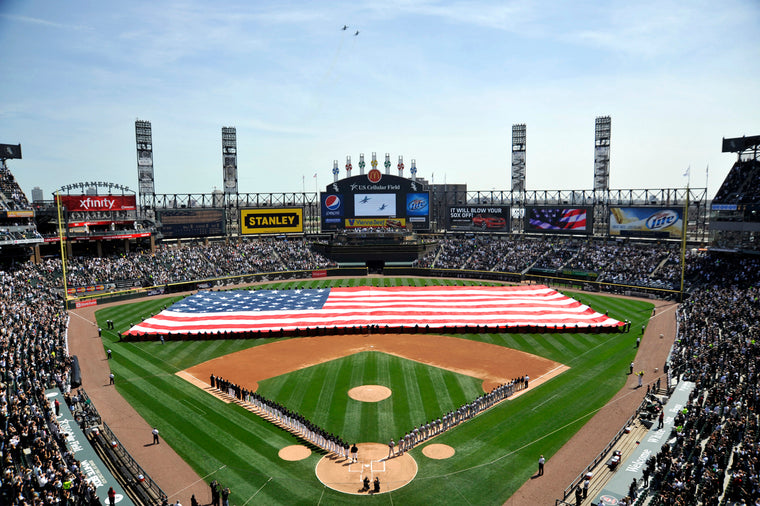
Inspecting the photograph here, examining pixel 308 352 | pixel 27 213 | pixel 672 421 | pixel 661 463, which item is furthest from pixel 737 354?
pixel 27 213

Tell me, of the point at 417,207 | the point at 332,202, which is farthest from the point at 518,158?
the point at 332,202

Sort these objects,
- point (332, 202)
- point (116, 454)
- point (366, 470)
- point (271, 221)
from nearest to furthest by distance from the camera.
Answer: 1. point (366, 470)
2. point (116, 454)
3. point (332, 202)
4. point (271, 221)

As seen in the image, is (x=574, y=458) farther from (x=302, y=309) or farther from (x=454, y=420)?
(x=302, y=309)

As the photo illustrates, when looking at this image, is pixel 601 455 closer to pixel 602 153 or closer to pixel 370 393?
pixel 370 393

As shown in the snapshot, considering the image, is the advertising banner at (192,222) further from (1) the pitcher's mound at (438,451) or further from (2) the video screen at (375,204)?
(1) the pitcher's mound at (438,451)

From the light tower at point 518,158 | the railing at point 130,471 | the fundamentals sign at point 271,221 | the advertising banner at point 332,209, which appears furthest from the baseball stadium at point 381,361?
the light tower at point 518,158
